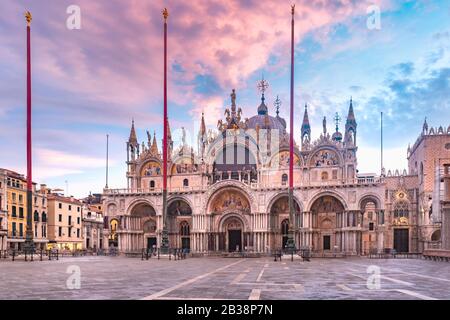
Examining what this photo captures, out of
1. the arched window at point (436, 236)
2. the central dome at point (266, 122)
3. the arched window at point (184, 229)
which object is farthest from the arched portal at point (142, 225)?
the arched window at point (436, 236)

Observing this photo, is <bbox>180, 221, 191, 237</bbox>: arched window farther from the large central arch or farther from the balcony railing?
the large central arch

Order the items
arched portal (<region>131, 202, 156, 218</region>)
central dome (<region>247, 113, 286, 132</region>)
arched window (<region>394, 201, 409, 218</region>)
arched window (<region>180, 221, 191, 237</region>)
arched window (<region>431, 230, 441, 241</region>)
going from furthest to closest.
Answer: arched window (<region>394, 201, 409, 218</region>) < arched window (<region>431, 230, 441, 241</region>) < central dome (<region>247, 113, 286, 132</region>) < arched portal (<region>131, 202, 156, 218</region>) < arched window (<region>180, 221, 191, 237</region>)

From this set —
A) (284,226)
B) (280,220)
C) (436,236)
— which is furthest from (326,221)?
(436,236)

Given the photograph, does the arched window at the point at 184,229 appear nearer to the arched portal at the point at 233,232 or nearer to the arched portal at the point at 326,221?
the arched portal at the point at 233,232

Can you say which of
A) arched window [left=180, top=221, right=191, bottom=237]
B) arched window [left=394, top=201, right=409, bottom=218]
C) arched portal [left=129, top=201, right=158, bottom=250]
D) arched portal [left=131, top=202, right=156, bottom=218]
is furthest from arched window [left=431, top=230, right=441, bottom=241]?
arched portal [left=131, top=202, right=156, bottom=218]

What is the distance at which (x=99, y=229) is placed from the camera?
10106 cm

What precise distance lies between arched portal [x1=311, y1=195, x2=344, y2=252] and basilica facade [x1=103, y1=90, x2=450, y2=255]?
0.13 m

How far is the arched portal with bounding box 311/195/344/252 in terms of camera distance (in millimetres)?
62031

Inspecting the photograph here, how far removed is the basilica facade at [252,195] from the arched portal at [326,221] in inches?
5.2

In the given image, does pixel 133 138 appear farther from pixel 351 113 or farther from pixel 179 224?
pixel 351 113

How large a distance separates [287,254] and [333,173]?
20.9 meters
